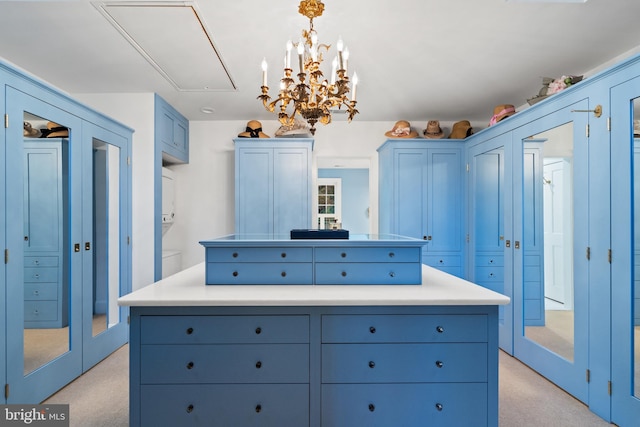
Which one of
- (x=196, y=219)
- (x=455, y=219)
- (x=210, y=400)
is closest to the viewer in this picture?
(x=210, y=400)

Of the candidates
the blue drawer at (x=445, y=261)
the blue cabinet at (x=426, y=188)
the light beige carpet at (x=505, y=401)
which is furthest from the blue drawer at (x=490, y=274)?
the light beige carpet at (x=505, y=401)

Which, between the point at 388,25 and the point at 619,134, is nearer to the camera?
the point at 619,134

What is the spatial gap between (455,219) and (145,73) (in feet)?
12.1

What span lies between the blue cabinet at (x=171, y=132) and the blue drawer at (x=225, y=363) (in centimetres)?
274

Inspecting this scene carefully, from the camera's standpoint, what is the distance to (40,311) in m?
2.29

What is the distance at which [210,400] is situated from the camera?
1647 mm

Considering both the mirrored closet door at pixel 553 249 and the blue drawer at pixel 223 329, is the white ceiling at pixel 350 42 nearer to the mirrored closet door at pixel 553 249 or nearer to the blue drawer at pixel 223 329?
the mirrored closet door at pixel 553 249

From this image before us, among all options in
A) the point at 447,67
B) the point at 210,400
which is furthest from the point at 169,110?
the point at 210,400

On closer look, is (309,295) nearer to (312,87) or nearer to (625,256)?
(312,87)

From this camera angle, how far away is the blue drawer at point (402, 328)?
168 centimetres

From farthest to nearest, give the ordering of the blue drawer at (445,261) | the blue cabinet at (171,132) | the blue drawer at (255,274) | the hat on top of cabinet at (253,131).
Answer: the hat on top of cabinet at (253,131) → the blue drawer at (445,261) → the blue cabinet at (171,132) → the blue drawer at (255,274)

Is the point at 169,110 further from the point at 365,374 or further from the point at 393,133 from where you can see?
the point at 365,374

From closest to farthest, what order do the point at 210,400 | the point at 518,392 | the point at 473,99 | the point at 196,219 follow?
1. the point at 210,400
2. the point at 518,392
3. the point at 473,99
4. the point at 196,219

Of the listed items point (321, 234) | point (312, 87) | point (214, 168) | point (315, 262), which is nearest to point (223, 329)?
point (315, 262)
